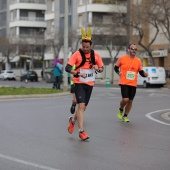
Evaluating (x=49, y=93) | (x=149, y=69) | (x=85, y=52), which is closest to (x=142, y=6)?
(x=149, y=69)

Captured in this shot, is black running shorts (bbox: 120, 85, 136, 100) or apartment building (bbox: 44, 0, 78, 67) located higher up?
apartment building (bbox: 44, 0, 78, 67)

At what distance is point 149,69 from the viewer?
40.8 m

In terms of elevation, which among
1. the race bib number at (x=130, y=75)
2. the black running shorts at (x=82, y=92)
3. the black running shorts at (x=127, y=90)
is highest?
the race bib number at (x=130, y=75)

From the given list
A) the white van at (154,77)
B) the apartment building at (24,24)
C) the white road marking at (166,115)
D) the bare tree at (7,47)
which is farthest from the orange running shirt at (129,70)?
the bare tree at (7,47)

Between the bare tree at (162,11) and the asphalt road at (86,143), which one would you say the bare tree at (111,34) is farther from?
the asphalt road at (86,143)

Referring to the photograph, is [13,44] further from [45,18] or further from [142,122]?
[142,122]

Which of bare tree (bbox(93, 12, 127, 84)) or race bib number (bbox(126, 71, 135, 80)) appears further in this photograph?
bare tree (bbox(93, 12, 127, 84))

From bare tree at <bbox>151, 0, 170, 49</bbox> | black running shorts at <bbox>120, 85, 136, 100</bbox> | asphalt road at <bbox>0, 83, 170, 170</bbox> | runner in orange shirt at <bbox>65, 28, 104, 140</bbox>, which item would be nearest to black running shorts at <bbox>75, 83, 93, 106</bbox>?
runner in orange shirt at <bbox>65, 28, 104, 140</bbox>

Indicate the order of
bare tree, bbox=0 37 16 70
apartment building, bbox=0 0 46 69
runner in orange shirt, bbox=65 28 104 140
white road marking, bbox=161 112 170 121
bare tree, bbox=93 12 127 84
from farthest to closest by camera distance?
apartment building, bbox=0 0 46 69 < bare tree, bbox=0 37 16 70 < bare tree, bbox=93 12 127 84 < white road marking, bbox=161 112 170 121 < runner in orange shirt, bbox=65 28 104 140

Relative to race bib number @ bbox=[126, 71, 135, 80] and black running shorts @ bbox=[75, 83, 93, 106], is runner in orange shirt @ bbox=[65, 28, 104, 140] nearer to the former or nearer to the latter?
black running shorts @ bbox=[75, 83, 93, 106]

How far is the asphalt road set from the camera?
287 inches

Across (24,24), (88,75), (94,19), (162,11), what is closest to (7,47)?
(24,24)

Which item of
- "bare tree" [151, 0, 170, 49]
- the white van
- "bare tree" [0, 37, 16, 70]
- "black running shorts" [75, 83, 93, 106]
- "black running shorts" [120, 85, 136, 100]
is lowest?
the white van

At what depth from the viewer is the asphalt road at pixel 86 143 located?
7289mm
